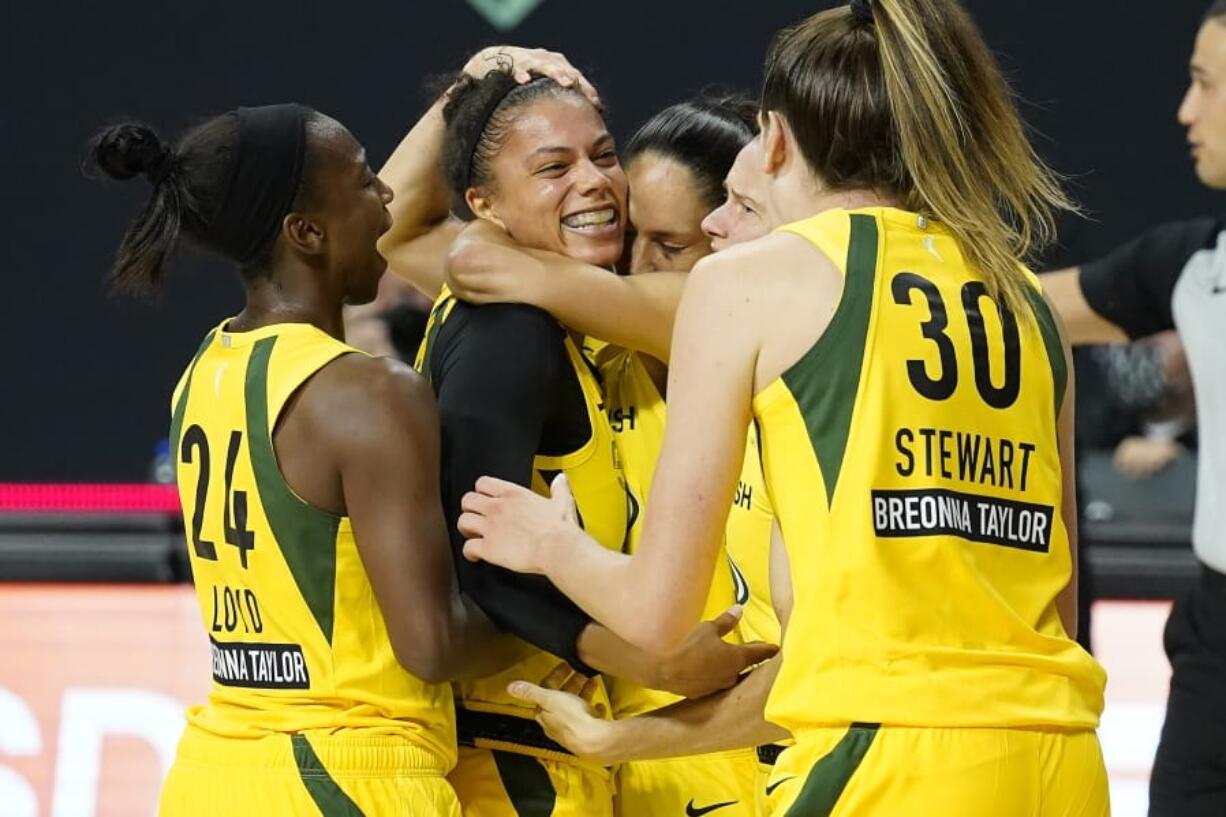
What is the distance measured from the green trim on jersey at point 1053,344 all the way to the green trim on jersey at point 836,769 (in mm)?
531

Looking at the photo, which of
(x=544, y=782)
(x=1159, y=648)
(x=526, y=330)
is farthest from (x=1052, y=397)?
(x=1159, y=648)

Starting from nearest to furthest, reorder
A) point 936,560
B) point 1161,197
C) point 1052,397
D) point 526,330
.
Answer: point 936,560 → point 1052,397 → point 526,330 → point 1161,197

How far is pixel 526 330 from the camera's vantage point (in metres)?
2.91

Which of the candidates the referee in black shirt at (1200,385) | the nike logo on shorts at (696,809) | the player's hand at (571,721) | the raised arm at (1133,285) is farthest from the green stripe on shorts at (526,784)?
the raised arm at (1133,285)

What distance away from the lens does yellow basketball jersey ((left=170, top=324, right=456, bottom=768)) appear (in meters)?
2.73

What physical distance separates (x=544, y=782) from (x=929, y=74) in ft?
4.09

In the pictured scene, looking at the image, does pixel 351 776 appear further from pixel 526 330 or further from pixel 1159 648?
pixel 1159 648

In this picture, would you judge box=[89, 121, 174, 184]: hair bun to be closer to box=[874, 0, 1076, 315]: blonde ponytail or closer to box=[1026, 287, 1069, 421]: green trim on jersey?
box=[874, 0, 1076, 315]: blonde ponytail

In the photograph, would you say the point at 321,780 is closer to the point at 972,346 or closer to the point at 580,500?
the point at 580,500

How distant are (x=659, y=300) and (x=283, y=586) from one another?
765 millimetres

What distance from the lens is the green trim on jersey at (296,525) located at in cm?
272

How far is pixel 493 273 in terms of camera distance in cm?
296

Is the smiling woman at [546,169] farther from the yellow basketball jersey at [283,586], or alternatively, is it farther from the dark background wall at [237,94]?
the dark background wall at [237,94]

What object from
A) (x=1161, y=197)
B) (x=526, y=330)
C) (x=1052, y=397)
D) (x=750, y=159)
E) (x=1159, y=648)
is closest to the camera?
(x=1052, y=397)
